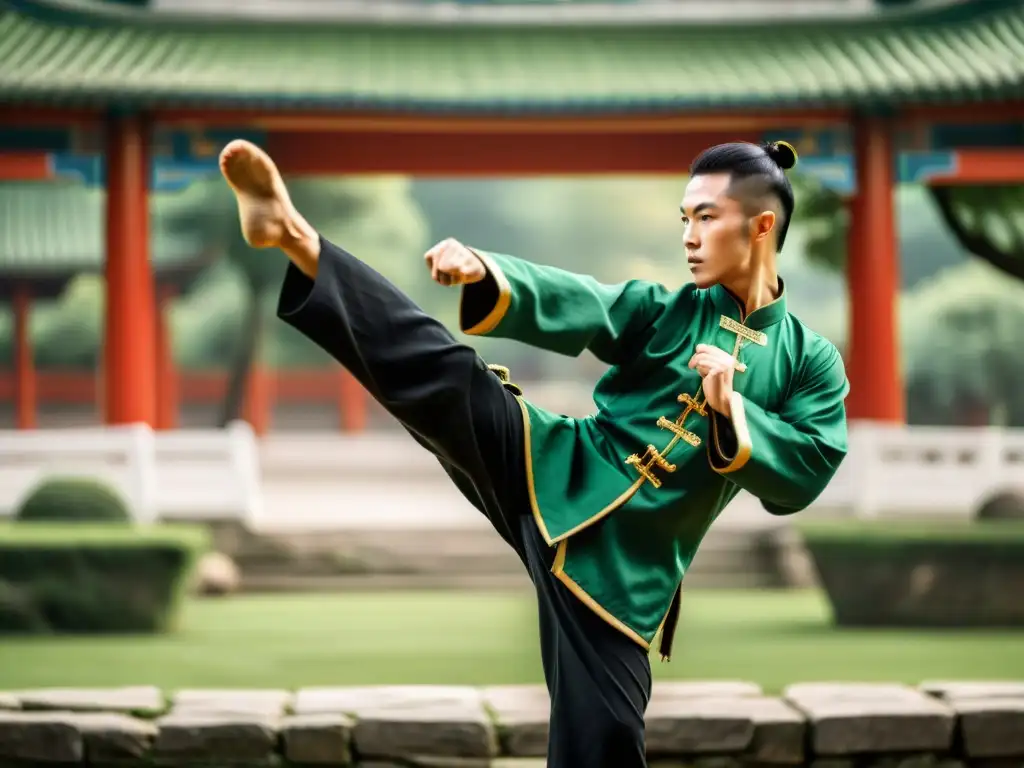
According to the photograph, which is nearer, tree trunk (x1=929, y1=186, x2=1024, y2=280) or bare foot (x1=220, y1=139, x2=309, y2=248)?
bare foot (x1=220, y1=139, x2=309, y2=248)

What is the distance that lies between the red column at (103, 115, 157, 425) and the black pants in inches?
291

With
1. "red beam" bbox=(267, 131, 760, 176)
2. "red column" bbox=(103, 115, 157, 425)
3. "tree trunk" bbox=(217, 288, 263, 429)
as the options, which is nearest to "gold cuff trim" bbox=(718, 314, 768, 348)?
"red column" bbox=(103, 115, 157, 425)

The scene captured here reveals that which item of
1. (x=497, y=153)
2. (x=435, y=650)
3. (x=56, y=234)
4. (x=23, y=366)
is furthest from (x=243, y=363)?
(x=435, y=650)

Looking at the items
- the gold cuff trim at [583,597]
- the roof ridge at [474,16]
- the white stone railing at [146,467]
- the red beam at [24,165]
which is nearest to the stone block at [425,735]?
the gold cuff trim at [583,597]

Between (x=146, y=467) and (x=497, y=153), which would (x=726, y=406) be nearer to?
(x=146, y=467)

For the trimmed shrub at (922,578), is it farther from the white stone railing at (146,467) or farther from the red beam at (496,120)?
the white stone railing at (146,467)

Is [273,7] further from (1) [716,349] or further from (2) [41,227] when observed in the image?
(1) [716,349]

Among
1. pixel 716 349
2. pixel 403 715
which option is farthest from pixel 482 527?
pixel 716 349

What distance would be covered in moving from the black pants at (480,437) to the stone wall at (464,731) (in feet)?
4.51

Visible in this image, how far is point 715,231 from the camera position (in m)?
2.47

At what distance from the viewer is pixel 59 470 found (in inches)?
368

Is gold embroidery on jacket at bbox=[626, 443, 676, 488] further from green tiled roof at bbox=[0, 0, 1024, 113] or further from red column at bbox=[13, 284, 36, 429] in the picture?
red column at bbox=[13, 284, 36, 429]

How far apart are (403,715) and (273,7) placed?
822cm

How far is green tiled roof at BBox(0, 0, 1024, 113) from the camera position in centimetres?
923
